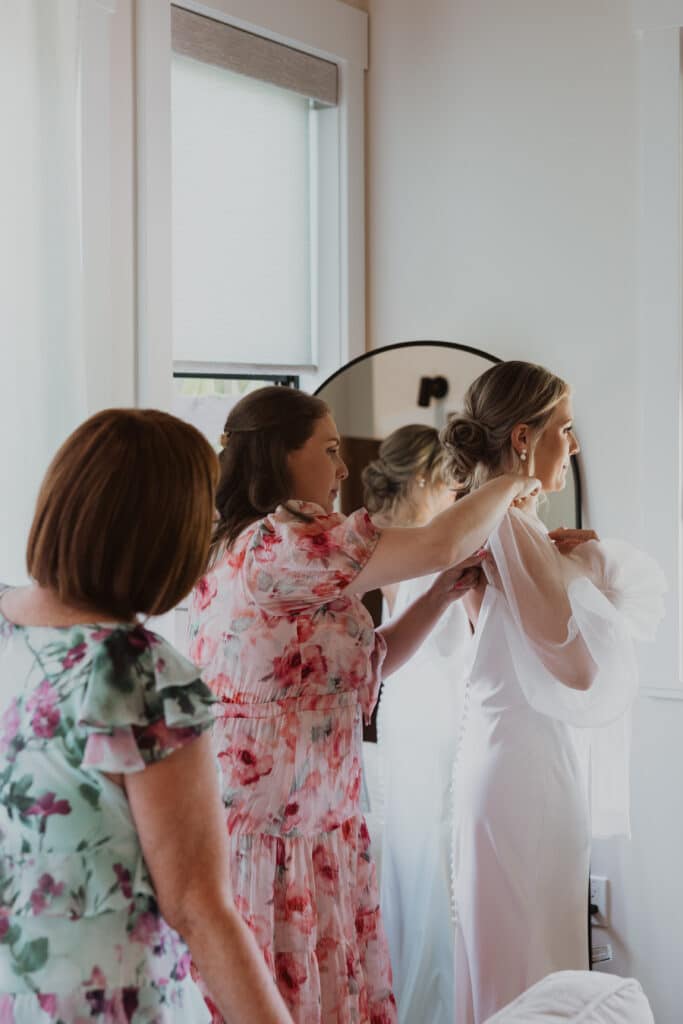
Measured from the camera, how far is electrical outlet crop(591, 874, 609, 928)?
278 cm

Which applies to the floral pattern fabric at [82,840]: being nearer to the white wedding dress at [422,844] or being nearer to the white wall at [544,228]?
the white wedding dress at [422,844]

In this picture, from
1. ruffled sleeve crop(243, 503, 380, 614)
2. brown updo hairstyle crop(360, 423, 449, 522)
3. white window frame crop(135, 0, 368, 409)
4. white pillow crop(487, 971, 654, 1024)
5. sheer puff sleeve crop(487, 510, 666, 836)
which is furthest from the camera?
brown updo hairstyle crop(360, 423, 449, 522)

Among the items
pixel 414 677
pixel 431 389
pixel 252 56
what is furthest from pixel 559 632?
pixel 252 56

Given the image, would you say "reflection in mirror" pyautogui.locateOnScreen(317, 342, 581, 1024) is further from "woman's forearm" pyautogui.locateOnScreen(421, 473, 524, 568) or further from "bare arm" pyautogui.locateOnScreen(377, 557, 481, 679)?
Answer: "woman's forearm" pyautogui.locateOnScreen(421, 473, 524, 568)

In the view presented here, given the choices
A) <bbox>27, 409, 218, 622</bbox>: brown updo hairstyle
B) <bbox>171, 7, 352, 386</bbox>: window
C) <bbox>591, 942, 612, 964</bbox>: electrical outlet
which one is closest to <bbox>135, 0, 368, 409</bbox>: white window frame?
<bbox>171, 7, 352, 386</bbox>: window

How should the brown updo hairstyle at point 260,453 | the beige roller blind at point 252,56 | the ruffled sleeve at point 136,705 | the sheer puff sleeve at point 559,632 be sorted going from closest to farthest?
the ruffled sleeve at point 136,705, the brown updo hairstyle at point 260,453, the sheer puff sleeve at point 559,632, the beige roller blind at point 252,56

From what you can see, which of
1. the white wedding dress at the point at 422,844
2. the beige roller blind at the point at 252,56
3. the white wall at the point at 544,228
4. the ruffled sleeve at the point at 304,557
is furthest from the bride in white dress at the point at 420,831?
the beige roller blind at the point at 252,56

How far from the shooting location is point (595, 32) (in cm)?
278

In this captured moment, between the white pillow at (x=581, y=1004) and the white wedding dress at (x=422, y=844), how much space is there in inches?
56.4

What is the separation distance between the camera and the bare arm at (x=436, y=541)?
5.56 ft

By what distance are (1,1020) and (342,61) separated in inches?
101

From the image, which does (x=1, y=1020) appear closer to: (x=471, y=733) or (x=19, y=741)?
(x=19, y=741)

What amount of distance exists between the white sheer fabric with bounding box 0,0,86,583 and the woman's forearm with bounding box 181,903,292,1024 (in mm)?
1041

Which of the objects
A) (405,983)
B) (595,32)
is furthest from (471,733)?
(595,32)
